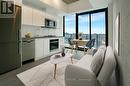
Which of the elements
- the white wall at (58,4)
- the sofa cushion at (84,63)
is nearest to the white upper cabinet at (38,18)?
the white wall at (58,4)

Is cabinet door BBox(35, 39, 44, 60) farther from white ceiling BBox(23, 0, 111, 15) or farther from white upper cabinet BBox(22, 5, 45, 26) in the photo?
white ceiling BBox(23, 0, 111, 15)

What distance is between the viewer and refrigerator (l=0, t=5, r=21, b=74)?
3.03 metres

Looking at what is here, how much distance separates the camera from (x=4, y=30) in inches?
119

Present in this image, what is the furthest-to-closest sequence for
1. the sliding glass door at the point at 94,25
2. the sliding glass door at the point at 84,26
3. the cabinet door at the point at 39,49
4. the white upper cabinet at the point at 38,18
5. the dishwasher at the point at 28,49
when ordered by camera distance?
the sliding glass door at the point at 84,26 → the sliding glass door at the point at 94,25 → the white upper cabinet at the point at 38,18 → the cabinet door at the point at 39,49 → the dishwasher at the point at 28,49

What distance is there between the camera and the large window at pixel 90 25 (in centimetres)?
672

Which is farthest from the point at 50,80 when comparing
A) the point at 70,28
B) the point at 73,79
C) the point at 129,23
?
the point at 70,28

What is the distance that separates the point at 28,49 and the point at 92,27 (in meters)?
4.56

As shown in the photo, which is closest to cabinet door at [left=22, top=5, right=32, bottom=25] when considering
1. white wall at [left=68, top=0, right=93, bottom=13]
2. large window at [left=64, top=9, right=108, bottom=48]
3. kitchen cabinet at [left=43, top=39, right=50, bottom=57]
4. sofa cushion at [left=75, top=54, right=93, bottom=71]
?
kitchen cabinet at [left=43, top=39, right=50, bottom=57]

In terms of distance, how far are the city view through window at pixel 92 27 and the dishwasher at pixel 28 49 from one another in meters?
3.49

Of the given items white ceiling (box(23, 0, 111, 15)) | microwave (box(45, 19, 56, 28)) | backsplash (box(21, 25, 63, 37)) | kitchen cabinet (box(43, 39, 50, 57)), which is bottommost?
kitchen cabinet (box(43, 39, 50, 57))

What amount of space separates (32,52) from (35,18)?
63.9 inches

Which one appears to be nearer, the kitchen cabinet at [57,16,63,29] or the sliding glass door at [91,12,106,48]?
the sliding glass door at [91,12,106,48]

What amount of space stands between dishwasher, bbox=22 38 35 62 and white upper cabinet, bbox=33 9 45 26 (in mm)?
1094

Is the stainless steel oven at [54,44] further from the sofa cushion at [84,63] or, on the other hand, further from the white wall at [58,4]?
the sofa cushion at [84,63]
